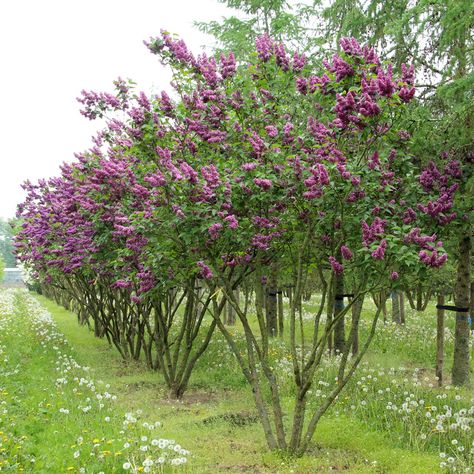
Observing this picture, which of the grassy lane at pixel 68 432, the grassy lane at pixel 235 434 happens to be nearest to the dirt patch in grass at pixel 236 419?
the grassy lane at pixel 235 434

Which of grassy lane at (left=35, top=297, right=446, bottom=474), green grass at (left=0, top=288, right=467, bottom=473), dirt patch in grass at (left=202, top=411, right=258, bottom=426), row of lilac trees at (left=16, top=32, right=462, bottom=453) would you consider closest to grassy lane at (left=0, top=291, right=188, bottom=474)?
green grass at (left=0, top=288, right=467, bottom=473)

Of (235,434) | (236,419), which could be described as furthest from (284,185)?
(236,419)

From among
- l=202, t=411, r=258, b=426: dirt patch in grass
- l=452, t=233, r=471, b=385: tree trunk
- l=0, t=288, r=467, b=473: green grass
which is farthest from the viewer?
l=452, t=233, r=471, b=385: tree trunk

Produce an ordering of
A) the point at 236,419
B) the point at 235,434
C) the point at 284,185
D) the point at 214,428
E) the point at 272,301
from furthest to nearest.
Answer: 1. the point at 272,301
2. the point at 236,419
3. the point at 214,428
4. the point at 235,434
5. the point at 284,185

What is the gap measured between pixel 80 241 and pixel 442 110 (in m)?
8.34

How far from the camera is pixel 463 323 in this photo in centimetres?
1011

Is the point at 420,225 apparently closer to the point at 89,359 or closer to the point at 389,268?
the point at 389,268

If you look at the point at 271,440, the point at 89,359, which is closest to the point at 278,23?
the point at 89,359

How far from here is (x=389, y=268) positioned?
20.6 feet

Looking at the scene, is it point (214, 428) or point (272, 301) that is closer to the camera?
point (214, 428)

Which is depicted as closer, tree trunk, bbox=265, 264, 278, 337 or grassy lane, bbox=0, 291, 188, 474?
grassy lane, bbox=0, 291, 188, 474

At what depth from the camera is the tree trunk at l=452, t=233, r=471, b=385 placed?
A: 33.3 feet

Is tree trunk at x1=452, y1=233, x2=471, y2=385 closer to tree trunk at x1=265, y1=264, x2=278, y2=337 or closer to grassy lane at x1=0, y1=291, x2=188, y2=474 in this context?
grassy lane at x1=0, y1=291, x2=188, y2=474

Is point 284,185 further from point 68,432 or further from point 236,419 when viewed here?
point 68,432
